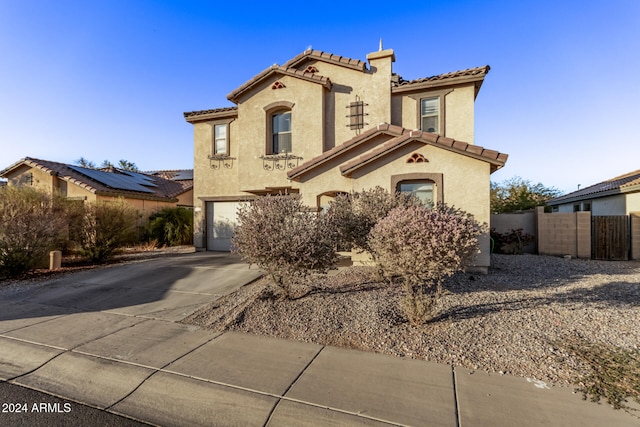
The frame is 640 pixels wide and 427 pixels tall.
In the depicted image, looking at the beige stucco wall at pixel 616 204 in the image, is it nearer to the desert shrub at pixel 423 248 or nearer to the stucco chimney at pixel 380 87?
the stucco chimney at pixel 380 87

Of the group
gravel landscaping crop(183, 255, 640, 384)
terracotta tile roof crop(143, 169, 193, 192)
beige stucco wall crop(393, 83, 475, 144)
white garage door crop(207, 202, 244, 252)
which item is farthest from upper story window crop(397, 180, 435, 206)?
terracotta tile roof crop(143, 169, 193, 192)

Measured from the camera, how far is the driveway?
237 inches

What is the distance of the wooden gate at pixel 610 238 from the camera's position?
38.3ft

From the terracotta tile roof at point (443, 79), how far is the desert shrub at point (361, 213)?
5.56 m

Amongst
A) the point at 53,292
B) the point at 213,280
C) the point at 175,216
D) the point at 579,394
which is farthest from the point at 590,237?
the point at 175,216

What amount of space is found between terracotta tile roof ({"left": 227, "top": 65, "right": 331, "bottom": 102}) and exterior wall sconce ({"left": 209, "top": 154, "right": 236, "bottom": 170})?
8.41 ft

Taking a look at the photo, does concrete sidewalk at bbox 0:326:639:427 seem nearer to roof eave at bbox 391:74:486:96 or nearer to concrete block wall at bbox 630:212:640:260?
roof eave at bbox 391:74:486:96

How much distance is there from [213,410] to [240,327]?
2079mm

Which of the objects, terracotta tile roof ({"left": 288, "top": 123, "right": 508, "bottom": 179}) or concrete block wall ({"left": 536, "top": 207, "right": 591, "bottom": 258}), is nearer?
Answer: terracotta tile roof ({"left": 288, "top": 123, "right": 508, "bottom": 179})

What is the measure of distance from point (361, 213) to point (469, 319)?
3579mm

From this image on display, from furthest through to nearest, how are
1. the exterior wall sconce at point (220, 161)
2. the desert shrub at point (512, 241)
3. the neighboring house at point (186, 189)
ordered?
the neighboring house at point (186, 189) < the exterior wall sconce at point (220, 161) < the desert shrub at point (512, 241)

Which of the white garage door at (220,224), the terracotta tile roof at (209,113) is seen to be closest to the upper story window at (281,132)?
the terracotta tile roof at (209,113)

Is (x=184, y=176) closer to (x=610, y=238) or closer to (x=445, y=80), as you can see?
(x=445, y=80)

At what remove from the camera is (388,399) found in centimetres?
320
